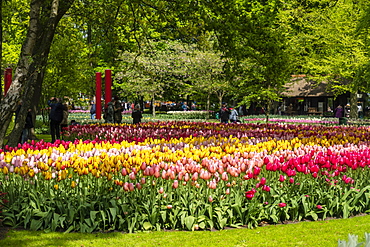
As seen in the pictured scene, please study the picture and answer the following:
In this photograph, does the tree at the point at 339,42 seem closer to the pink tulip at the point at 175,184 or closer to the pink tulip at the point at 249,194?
the pink tulip at the point at 249,194

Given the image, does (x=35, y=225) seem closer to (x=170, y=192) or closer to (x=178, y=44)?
(x=170, y=192)

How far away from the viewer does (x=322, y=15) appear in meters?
37.0

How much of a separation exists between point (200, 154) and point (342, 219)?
2.54m

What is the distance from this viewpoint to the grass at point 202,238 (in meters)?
6.10

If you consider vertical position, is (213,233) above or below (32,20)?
below

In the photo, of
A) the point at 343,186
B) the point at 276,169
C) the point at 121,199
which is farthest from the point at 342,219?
the point at 121,199

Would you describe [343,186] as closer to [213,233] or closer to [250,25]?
[213,233]

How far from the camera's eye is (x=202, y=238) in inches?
251

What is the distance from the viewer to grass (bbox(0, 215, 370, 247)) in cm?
610

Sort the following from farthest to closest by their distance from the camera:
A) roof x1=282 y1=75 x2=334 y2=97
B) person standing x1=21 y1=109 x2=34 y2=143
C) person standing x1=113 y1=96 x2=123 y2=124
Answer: roof x1=282 y1=75 x2=334 y2=97 < person standing x1=113 y1=96 x2=123 y2=124 < person standing x1=21 y1=109 x2=34 y2=143

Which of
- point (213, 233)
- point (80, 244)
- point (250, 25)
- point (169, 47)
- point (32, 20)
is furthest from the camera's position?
point (169, 47)

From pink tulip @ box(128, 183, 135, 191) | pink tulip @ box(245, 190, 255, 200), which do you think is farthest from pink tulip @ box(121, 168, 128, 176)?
pink tulip @ box(245, 190, 255, 200)

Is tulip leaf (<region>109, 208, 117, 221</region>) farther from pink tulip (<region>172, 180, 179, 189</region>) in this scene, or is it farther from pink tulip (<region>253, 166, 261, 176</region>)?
pink tulip (<region>253, 166, 261, 176</region>)

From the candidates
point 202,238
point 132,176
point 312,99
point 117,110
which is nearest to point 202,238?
point 202,238
